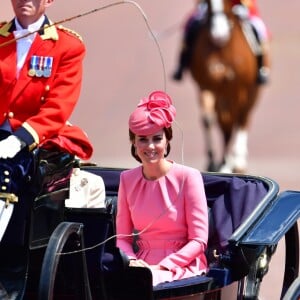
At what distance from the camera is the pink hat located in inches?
193

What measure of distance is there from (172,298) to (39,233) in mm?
447

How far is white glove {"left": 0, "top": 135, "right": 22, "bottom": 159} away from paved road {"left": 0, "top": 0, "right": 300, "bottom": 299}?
30.3 ft

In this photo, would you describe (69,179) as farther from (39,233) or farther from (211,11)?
(211,11)

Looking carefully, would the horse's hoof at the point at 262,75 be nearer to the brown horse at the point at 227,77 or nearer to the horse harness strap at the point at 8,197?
the brown horse at the point at 227,77

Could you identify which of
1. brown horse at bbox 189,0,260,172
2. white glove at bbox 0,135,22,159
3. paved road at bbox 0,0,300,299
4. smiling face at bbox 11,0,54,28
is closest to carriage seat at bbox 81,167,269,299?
white glove at bbox 0,135,22,159

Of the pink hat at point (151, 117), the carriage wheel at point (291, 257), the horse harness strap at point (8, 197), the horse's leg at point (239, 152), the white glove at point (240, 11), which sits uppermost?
the white glove at point (240, 11)

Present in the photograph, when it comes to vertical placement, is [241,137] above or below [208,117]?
below

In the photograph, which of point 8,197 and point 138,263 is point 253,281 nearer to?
point 138,263

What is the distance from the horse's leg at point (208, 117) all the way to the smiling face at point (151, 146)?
315 inches

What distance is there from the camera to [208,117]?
1362 cm

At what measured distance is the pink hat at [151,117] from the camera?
193 inches

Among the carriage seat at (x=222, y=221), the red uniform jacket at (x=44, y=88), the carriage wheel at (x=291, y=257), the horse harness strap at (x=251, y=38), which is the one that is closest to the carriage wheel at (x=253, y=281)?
the carriage seat at (x=222, y=221)

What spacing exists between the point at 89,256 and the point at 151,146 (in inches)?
18.3

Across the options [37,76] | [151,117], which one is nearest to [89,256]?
[151,117]
